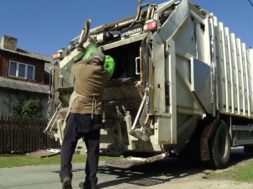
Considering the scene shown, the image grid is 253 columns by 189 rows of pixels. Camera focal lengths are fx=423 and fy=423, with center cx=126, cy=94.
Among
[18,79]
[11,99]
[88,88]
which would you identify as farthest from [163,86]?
[18,79]

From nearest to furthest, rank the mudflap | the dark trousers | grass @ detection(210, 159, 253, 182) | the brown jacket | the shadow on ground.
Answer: the dark trousers, the brown jacket, the mudflap, the shadow on ground, grass @ detection(210, 159, 253, 182)

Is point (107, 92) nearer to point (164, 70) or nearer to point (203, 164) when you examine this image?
point (164, 70)

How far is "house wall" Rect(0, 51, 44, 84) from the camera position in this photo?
27797 millimetres

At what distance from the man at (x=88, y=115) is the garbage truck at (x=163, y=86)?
91cm

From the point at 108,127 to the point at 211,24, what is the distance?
11.2ft

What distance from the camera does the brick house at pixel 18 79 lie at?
27.1m

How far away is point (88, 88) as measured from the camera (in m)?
6.09

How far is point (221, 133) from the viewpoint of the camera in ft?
29.3

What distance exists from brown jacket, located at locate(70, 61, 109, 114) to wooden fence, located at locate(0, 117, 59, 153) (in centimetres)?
1020

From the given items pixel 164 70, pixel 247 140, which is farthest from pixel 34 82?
pixel 164 70

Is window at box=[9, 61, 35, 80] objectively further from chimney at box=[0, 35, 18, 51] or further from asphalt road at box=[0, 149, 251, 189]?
asphalt road at box=[0, 149, 251, 189]

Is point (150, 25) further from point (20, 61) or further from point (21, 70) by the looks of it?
point (21, 70)

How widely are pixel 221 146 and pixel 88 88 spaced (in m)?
4.04

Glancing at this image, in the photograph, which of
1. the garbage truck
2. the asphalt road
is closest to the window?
the garbage truck
